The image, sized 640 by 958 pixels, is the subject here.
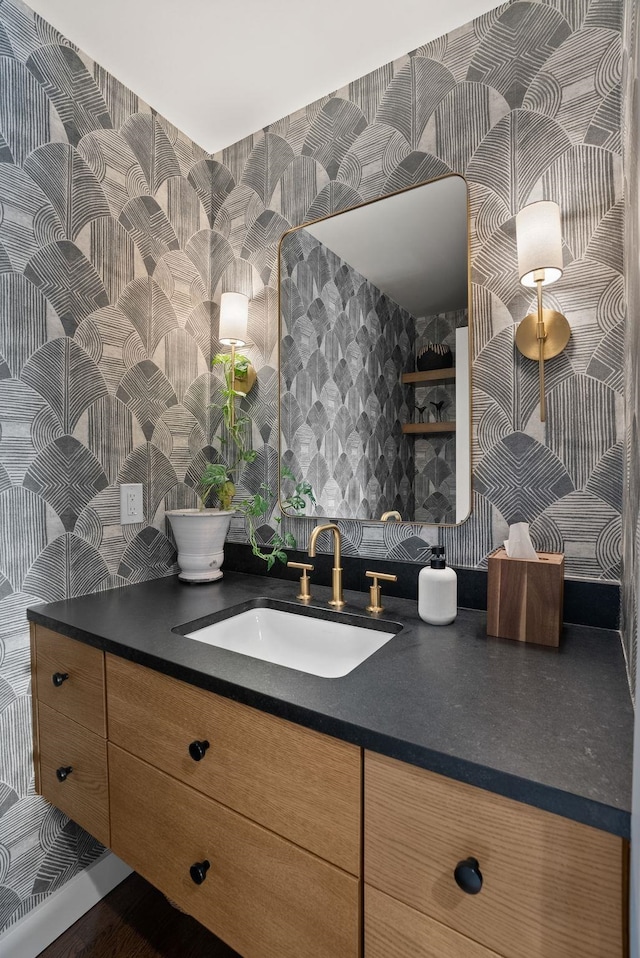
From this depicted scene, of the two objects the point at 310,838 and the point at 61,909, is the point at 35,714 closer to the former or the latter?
the point at 61,909

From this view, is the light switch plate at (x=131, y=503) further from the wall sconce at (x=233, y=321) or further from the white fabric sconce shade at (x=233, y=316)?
the white fabric sconce shade at (x=233, y=316)

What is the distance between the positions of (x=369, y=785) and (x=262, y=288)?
1.55 m

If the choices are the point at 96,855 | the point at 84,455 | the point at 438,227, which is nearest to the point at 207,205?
the point at 438,227

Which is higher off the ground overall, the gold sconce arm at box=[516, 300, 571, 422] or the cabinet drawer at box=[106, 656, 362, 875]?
the gold sconce arm at box=[516, 300, 571, 422]

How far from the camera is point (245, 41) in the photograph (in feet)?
4.60

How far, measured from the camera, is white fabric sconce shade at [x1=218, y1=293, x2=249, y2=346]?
1.69 m

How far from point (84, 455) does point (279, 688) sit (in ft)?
3.26

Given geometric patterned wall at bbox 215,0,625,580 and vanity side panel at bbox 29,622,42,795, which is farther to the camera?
vanity side panel at bbox 29,622,42,795

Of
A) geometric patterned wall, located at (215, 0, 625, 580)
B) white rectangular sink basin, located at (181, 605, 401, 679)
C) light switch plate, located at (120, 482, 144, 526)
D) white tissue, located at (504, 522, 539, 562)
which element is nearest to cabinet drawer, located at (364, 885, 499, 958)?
white rectangular sink basin, located at (181, 605, 401, 679)

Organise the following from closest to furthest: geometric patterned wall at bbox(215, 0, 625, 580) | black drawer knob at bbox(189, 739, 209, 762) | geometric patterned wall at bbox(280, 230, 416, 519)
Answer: black drawer knob at bbox(189, 739, 209, 762)
geometric patterned wall at bbox(215, 0, 625, 580)
geometric patterned wall at bbox(280, 230, 416, 519)

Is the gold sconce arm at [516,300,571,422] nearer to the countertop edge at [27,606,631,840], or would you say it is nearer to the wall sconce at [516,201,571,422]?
the wall sconce at [516,201,571,422]

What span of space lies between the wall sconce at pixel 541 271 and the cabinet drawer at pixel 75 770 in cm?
138

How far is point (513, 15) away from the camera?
48.8 inches

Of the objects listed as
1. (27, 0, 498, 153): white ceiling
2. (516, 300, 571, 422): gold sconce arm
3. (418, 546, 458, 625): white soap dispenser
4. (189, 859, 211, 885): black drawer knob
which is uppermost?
(27, 0, 498, 153): white ceiling
